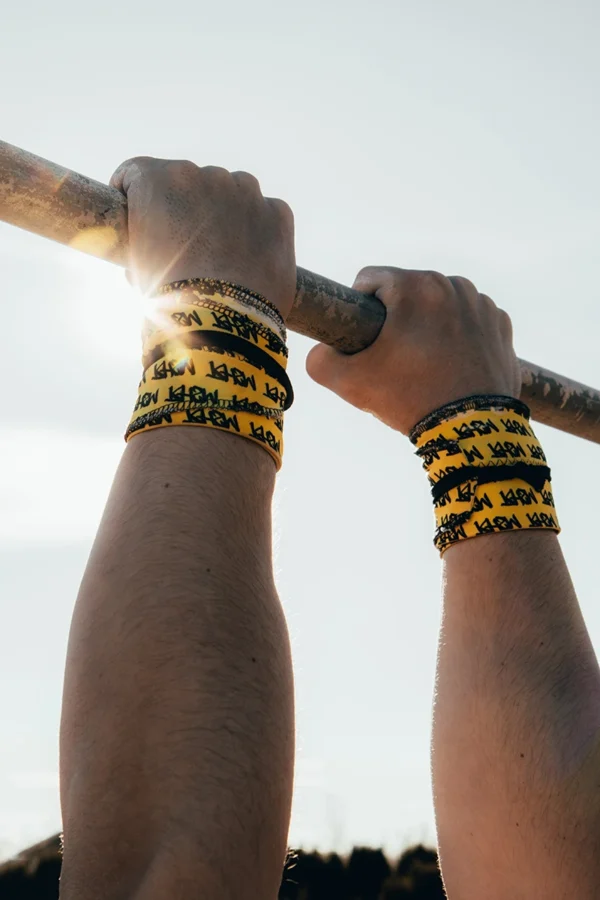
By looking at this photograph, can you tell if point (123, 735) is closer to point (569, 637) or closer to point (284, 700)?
point (284, 700)

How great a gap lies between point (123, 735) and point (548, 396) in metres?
2.26

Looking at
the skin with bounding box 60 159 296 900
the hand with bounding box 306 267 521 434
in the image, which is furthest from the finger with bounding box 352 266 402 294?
the skin with bounding box 60 159 296 900

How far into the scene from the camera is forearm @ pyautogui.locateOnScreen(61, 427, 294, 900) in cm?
140

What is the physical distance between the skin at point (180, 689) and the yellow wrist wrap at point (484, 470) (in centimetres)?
73

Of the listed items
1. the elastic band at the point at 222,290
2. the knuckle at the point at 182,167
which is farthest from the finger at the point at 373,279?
the elastic band at the point at 222,290

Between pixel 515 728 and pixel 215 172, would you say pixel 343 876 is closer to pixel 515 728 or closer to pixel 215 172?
pixel 515 728

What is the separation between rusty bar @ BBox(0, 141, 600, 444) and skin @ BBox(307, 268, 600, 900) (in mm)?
757

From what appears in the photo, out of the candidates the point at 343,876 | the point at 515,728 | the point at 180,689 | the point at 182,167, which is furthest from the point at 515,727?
the point at 343,876

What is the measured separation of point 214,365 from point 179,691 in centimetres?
65

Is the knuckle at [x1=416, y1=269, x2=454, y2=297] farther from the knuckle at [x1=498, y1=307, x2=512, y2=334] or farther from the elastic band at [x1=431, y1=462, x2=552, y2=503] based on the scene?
the elastic band at [x1=431, y1=462, x2=552, y2=503]

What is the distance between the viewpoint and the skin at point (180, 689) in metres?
1.40

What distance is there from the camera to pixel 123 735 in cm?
148

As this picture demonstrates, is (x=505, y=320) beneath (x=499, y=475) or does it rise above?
above

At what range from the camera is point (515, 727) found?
2168 millimetres
